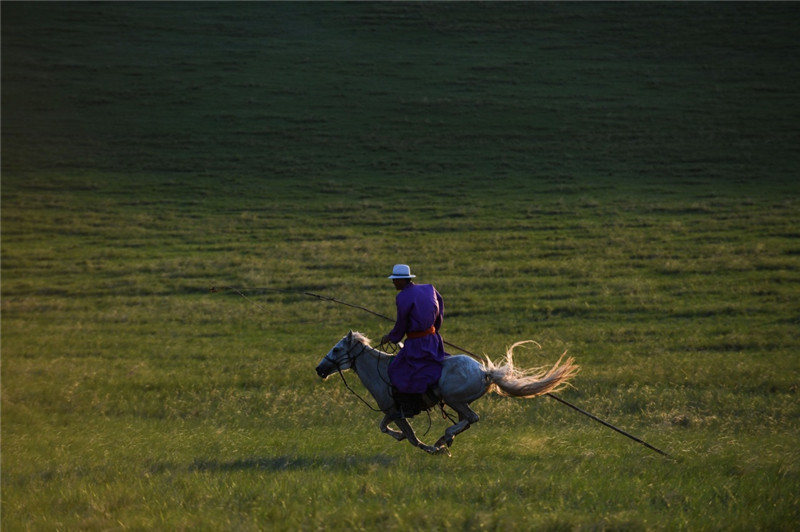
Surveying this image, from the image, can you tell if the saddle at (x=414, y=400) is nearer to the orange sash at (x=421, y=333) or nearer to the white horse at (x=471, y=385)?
the white horse at (x=471, y=385)

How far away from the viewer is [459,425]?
10.3m

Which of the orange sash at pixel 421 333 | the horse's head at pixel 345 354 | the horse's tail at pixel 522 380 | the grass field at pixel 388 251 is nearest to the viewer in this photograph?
the grass field at pixel 388 251

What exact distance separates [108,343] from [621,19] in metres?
61.4

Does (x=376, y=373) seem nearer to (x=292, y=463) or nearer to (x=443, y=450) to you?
(x=443, y=450)

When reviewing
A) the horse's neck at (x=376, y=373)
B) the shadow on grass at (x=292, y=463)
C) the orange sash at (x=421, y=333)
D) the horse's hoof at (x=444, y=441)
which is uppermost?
the orange sash at (x=421, y=333)

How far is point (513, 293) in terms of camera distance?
2472cm

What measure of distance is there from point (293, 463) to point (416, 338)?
2.32 m

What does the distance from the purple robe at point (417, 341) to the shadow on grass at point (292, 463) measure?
105cm

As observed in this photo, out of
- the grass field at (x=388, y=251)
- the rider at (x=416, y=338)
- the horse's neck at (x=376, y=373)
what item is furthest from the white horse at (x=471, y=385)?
the grass field at (x=388, y=251)

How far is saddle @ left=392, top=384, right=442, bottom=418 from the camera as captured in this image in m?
10.4

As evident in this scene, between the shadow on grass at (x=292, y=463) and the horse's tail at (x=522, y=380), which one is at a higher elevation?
the horse's tail at (x=522, y=380)

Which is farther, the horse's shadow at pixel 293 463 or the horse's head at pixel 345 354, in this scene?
the horse's head at pixel 345 354

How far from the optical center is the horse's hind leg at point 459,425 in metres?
10.2

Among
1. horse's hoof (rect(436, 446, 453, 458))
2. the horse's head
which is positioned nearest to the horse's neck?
the horse's head
